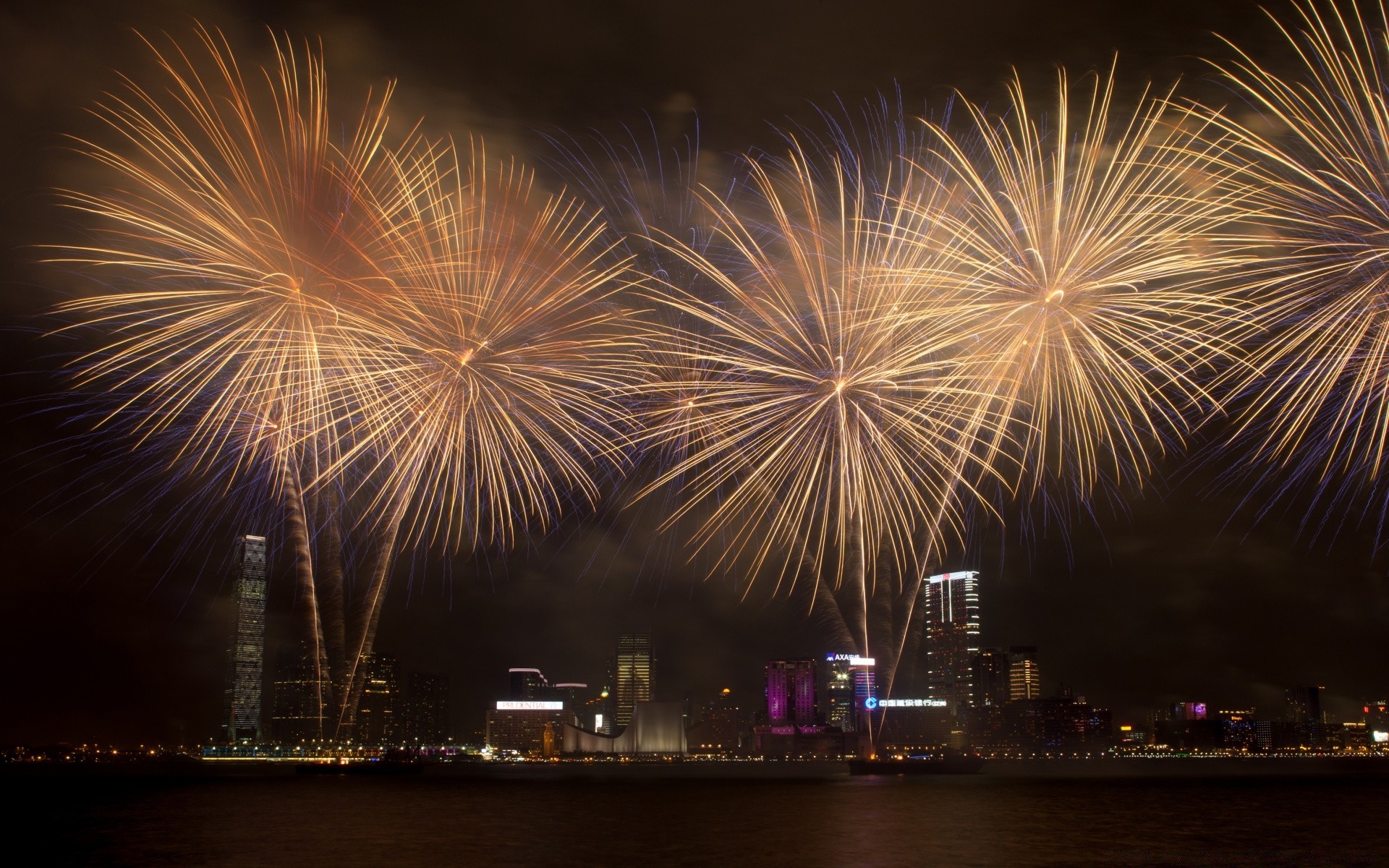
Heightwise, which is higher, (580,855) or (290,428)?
(290,428)

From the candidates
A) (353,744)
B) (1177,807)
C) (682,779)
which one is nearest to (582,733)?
(353,744)

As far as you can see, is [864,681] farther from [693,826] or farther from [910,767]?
[910,767]

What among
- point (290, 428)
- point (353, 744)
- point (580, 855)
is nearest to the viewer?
point (290, 428)

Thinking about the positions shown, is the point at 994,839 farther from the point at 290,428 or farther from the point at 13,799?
the point at 13,799

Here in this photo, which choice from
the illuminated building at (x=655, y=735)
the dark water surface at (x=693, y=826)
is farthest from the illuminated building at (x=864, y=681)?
the illuminated building at (x=655, y=735)

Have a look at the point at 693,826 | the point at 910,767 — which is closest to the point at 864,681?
the point at 693,826

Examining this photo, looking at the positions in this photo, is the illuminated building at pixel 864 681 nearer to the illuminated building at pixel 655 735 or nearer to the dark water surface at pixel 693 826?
the dark water surface at pixel 693 826
